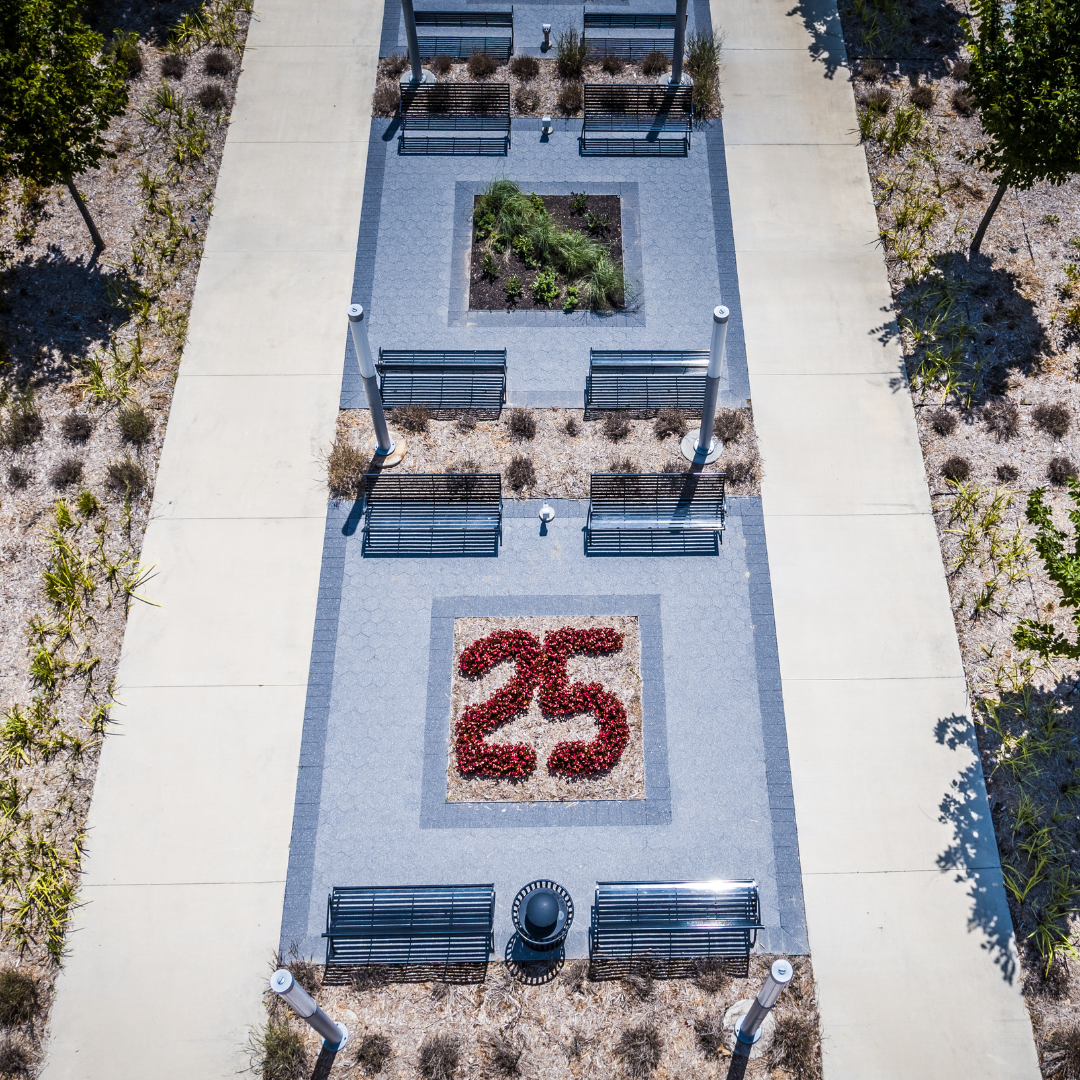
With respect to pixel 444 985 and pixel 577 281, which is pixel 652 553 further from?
pixel 444 985

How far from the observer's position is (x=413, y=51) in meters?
16.4

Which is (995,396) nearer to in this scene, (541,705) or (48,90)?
(541,705)

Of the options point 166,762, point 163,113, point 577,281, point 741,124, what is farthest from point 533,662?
point 163,113

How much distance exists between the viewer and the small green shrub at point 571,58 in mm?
17031

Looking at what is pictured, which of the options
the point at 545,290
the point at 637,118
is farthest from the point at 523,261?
the point at 637,118

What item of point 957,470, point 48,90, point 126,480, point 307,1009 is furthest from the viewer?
point 957,470

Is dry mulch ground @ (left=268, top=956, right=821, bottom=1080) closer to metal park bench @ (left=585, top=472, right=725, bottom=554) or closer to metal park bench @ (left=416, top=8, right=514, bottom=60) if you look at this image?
metal park bench @ (left=585, top=472, right=725, bottom=554)

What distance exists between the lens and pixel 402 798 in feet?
36.6

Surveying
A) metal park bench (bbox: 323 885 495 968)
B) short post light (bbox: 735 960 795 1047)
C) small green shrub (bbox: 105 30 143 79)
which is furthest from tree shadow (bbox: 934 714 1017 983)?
small green shrub (bbox: 105 30 143 79)

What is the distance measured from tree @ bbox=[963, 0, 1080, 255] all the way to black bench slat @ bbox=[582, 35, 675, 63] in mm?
6059

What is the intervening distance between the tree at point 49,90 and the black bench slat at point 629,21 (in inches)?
348

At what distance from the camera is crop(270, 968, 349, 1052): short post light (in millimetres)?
7828

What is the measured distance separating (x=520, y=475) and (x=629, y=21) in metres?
10.3

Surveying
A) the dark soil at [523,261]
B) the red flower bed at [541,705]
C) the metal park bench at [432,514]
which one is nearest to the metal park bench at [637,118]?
the dark soil at [523,261]
